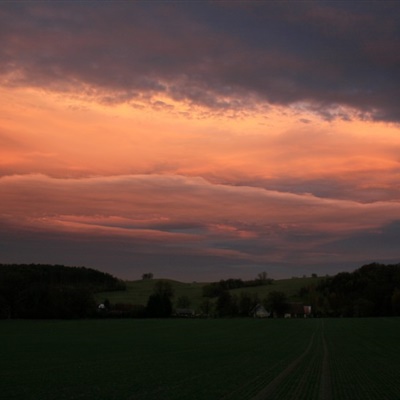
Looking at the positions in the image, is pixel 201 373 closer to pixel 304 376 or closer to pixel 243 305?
pixel 304 376

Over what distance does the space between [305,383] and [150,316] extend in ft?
426

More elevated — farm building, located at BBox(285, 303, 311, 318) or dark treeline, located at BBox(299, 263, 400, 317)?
dark treeline, located at BBox(299, 263, 400, 317)

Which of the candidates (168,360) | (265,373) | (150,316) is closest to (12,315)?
(150,316)

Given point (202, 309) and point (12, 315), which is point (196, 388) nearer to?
point (12, 315)

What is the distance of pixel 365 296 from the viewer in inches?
7205

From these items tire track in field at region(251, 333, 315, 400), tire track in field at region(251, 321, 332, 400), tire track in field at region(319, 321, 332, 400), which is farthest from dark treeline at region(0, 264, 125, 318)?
tire track in field at region(319, 321, 332, 400)

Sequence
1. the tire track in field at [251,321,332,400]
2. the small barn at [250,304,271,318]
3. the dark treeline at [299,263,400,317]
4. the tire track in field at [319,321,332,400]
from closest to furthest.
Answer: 1. the tire track in field at [319,321,332,400]
2. the tire track in field at [251,321,332,400]
3. the dark treeline at [299,263,400,317]
4. the small barn at [250,304,271,318]

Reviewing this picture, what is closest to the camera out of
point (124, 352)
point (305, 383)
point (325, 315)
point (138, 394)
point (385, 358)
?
point (138, 394)

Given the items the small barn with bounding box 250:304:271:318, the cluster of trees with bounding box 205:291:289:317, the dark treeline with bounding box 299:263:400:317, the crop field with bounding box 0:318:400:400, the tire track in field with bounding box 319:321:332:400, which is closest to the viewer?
the tire track in field with bounding box 319:321:332:400

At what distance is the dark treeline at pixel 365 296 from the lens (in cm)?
17450

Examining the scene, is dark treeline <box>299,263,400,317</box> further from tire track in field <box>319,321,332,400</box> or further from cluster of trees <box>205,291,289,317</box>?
tire track in field <box>319,321,332,400</box>

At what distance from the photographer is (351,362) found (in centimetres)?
4088

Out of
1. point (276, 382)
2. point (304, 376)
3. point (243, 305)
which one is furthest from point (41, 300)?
point (276, 382)

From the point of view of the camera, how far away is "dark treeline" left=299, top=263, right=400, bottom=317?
17450cm
